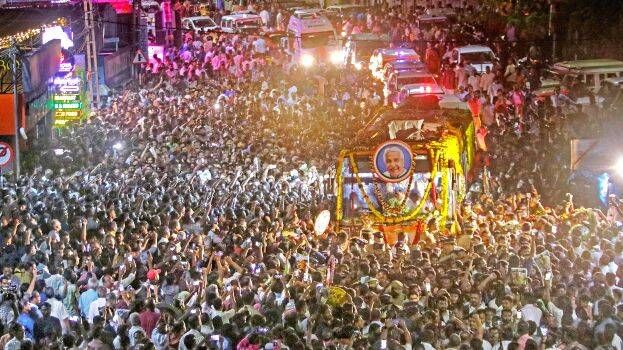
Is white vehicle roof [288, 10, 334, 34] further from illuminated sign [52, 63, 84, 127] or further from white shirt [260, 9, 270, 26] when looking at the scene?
illuminated sign [52, 63, 84, 127]

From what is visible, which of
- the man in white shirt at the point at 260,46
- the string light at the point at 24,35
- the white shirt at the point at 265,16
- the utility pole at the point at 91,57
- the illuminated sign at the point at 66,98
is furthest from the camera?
the white shirt at the point at 265,16

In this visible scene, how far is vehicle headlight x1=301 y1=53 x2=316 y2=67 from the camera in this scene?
35.2 m

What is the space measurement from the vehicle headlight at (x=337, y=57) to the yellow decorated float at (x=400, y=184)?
17.6 metres

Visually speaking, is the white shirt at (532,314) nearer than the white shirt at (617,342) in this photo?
No

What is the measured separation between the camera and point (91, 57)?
29781mm

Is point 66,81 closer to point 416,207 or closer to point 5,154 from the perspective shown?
point 5,154

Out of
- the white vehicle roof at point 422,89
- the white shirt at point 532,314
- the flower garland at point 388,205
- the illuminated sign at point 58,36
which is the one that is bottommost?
the flower garland at point 388,205

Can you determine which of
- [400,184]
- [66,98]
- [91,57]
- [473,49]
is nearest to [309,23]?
[473,49]

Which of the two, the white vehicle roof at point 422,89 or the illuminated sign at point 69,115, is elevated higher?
the white vehicle roof at point 422,89

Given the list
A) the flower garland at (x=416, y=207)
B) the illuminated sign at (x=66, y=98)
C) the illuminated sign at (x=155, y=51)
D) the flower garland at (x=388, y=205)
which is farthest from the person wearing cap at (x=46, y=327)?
the illuminated sign at (x=155, y=51)

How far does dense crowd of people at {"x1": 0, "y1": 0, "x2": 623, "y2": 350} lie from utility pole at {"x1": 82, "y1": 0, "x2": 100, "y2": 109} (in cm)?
267

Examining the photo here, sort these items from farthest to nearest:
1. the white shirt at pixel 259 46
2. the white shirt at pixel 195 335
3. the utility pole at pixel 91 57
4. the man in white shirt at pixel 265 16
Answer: the man in white shirt at pixel 265 16, the white shirt at pixel 259 46, the utility pole at pixel 91 57, the white shirt at pixel 195 335

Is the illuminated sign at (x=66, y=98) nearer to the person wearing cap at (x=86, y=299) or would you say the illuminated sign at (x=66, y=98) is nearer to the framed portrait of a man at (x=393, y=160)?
the framed portrait of a man at (x=393, y=160)

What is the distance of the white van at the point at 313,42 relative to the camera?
3616 centimetres
